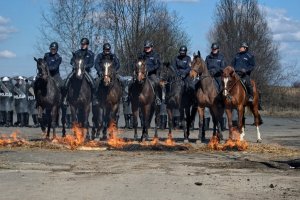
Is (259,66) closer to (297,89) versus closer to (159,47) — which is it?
(297,89)

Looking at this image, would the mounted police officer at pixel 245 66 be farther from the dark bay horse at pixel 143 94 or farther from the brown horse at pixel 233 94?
the dark bay horse at pixel 143 94

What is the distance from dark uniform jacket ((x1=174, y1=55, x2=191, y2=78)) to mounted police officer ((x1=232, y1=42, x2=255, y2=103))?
1700 mm

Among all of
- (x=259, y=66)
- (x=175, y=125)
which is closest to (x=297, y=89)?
(x=259, y=66)

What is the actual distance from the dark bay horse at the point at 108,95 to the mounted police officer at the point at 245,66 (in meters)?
4.45

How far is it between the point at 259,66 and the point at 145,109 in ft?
134

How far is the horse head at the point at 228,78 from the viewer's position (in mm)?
23562

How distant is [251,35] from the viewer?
6619 cm

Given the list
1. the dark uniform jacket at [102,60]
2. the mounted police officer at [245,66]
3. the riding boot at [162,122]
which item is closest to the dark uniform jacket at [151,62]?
the dark uniform jacket at [102,60]

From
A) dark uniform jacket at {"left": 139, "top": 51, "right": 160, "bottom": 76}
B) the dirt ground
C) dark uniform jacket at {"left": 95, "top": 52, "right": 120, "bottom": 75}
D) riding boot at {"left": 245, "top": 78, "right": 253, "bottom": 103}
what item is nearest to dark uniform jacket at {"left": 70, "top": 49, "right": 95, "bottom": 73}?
dark uniform jacket at {"left": 95, "top": 52, "right": 120, "bottom": 75}

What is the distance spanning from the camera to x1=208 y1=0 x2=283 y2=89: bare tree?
65.3 m

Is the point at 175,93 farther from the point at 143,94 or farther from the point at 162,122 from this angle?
the point at 162,122

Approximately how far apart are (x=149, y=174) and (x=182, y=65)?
11293mm

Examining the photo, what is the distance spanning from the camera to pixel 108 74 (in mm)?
24359

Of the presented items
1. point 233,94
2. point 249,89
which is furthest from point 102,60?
point 249,89
